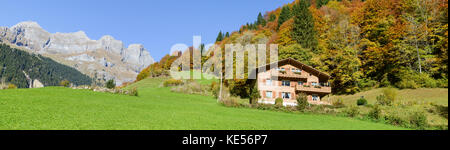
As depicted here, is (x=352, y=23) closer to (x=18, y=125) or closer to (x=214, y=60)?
(x=214, y=60)

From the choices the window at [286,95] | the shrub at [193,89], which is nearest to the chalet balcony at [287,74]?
the window at [286,95]

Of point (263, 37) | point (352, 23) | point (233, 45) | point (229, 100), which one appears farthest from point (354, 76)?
point (233, 45)

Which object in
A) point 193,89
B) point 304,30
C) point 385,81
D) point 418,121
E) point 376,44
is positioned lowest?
point 418,121

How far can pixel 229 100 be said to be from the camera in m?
28.9

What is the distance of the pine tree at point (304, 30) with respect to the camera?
191 feet

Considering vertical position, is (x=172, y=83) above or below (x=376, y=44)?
below

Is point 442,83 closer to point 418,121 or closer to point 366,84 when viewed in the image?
point 366,84

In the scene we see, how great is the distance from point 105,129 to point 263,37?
228 ft

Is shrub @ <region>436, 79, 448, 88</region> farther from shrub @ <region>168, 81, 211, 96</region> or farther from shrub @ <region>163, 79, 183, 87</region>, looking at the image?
shrub @ <region>163, 79, 183, 87</region>

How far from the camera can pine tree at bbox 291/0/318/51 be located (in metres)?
58.2

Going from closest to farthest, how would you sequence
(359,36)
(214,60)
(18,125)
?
1. (18,125)
2. (359,36)
3. (214,60)

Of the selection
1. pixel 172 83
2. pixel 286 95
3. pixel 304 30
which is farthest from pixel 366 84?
pixel 172 83

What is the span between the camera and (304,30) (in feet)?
199

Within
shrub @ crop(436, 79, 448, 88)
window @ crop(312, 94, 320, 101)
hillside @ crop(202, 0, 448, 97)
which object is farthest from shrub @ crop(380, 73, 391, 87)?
window @ crop(312, 94, 320, 101)
